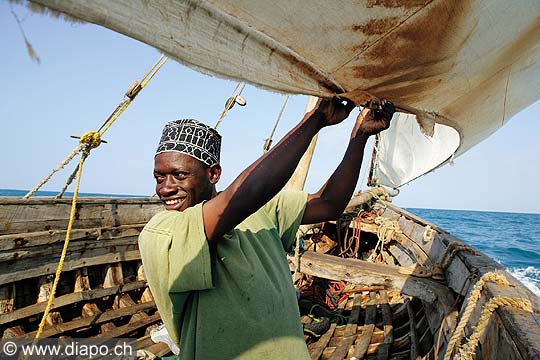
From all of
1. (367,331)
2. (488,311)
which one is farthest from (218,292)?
(367,331)

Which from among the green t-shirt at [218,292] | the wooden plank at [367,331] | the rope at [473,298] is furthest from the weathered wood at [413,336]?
the green t-shirt at [218,292]

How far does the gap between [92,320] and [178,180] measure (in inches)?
117

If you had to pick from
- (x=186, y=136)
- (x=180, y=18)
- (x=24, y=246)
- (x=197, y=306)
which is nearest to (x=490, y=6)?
(x=180, y=18)

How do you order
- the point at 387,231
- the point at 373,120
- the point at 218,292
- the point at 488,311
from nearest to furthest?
the point at 218,292, the point at 373,120, the point at 488,311, the point at 387,231

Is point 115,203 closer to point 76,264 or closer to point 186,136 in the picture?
point 76,264

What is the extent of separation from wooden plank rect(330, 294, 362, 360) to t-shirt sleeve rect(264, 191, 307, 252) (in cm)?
193

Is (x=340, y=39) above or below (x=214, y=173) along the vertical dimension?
above

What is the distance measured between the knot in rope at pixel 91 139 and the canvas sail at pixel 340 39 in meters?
2.44

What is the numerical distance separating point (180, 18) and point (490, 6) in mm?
914

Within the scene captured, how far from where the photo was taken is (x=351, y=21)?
3.26ft

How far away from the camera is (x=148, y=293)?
14.3 ft

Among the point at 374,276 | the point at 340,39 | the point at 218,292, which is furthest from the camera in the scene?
the point at 374,276

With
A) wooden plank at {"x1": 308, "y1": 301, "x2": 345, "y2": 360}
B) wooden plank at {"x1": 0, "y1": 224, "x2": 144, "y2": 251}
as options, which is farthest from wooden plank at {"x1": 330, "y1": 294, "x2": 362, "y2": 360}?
wooden plank at {"x1": 0, "y1": 224, "x2": 144, "y2": 251}

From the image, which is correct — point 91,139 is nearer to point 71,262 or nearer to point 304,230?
point 71,262
